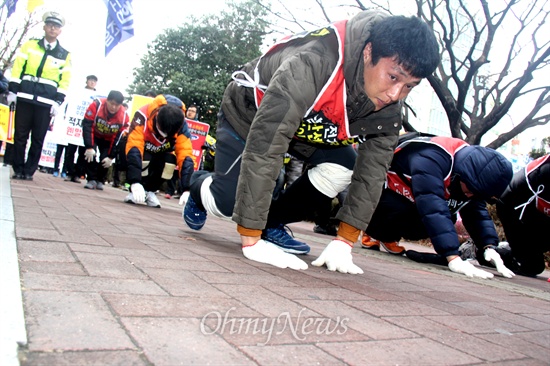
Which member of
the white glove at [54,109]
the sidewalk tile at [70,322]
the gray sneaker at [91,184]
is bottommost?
the gray sneaker at [91,184]

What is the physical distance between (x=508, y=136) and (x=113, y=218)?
8415mm

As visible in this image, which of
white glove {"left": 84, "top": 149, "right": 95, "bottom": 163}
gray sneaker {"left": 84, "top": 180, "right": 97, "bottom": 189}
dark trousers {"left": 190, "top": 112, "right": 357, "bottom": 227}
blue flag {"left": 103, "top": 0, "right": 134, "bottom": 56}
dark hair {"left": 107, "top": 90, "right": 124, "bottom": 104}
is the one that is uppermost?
blue flag {"left": 103, "top": 0, "right": 134, "bottom": 56}

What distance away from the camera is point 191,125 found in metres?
11.5

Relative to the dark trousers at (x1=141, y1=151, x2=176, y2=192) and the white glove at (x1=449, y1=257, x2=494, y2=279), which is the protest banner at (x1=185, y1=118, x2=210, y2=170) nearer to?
the dark trousers at (x1=141, y1=151, x2=176, y2=192)

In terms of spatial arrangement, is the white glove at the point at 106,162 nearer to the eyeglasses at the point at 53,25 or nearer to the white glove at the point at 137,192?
the eyeglasses at the point at 53,25

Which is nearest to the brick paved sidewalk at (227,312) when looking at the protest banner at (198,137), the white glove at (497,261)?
the white glove at (497,261)

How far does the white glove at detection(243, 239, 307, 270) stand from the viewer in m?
2.45

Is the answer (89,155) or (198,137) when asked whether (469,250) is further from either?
(198,137)

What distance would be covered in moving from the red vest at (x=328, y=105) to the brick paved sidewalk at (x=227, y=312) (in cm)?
72

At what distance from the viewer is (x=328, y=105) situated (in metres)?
2.58

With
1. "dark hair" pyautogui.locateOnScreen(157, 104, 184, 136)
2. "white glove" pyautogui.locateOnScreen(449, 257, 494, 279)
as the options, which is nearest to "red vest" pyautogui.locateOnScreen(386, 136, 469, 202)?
"white glove" pyautogui.locateOnScreen(449, 257, 494, 279)

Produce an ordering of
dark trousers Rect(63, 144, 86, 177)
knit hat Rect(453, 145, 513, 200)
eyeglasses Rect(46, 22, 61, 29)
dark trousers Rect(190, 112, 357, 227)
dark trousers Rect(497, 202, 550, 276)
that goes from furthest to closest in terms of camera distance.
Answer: dark trousers Rect(63, 144, 86, 177)
eyeglasses Rect(46, 22, 61, 29)
dark trousers Rect(497, 202, 550, 276)
knit hat Rect(453, 145, 513, 200)
dark trousers Rect(190, 112, 357, 227)

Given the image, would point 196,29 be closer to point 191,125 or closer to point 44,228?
point 191,125

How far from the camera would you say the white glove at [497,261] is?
157 inches
